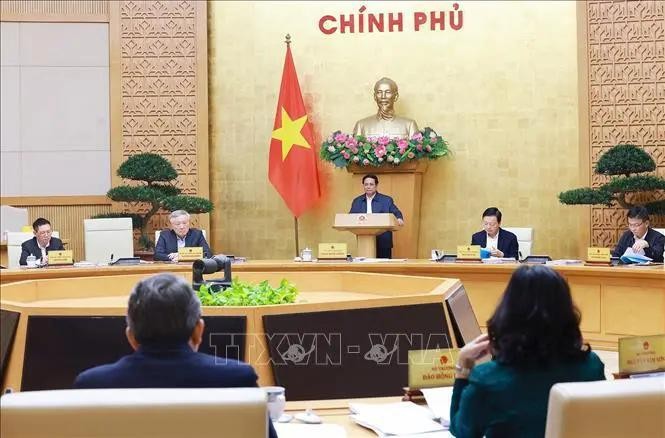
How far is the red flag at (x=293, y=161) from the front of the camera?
8531 mm

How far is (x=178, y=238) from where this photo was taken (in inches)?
273

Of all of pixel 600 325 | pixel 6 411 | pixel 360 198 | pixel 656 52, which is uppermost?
pixel 656 52

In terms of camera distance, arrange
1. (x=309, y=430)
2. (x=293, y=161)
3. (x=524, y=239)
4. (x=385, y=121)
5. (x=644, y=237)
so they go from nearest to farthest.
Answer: (x=309, y=430)
(x=644, y=237)
(x=524, y=239)
(x=385, y=121)
(x=293, y=161)

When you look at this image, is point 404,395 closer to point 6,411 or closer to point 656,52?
point 6,411

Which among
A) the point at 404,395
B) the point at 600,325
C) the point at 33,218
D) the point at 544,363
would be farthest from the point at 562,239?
the point at 544,363

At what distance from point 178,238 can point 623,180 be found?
3.89 metres

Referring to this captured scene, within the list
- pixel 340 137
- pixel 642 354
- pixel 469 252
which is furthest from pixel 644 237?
pixel 642 354

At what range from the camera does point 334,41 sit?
29.7 feet

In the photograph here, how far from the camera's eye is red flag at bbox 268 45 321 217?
853cm

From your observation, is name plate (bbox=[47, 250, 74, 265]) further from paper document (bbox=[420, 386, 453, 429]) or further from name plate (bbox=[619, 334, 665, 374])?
name plate (bbox=[619, 334, 665, 374])

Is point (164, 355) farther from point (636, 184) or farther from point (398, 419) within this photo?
point (636, 184)

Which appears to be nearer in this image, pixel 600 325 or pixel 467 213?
pixel 600 325

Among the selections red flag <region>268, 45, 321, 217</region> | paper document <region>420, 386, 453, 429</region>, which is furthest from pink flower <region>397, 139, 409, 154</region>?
paper document <region>420, 386, 453, 429</region>

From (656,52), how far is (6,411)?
25.4ft
